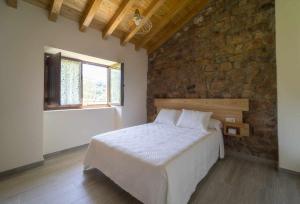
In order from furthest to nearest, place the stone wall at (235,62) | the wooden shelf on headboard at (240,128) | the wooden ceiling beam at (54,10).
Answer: the wooden shelf on headboard at (240,128) < the stone wall at (235,62) < the wooden ceiling beam at (54,10)

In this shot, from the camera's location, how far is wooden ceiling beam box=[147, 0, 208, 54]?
329 cm

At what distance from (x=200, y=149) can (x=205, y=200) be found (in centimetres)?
57

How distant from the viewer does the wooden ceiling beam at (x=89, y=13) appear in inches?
96.9

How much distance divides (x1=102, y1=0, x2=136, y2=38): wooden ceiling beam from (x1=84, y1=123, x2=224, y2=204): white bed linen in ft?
6.96

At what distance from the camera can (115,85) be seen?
394 centimetres

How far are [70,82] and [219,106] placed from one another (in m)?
3.24

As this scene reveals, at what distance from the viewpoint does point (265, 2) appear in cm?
264

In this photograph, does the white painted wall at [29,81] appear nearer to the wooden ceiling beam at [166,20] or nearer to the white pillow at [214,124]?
the wooden ceiling beam at [166,20]

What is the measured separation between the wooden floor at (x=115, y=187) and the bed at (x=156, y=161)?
0.54 ft

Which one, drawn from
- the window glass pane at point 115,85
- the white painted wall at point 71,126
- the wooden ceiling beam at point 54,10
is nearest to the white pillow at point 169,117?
the window glass pane at point 115,85

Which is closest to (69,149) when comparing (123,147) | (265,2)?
(123,147)

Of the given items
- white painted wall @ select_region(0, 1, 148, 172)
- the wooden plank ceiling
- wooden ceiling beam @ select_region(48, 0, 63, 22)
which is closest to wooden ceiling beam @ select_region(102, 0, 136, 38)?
the wooden plank ceiling

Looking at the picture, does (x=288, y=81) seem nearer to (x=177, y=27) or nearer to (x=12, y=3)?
(x=177, y=27)

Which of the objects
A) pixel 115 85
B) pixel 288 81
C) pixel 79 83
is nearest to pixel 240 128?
pixel 288 81
